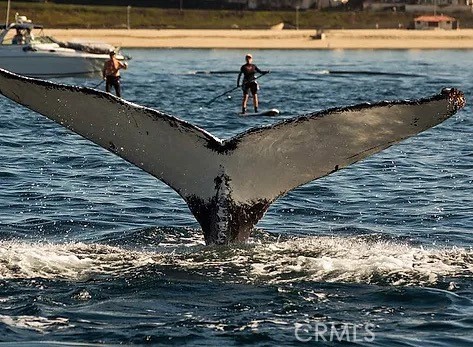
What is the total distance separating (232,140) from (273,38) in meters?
90.2

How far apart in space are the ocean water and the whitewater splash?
18mm

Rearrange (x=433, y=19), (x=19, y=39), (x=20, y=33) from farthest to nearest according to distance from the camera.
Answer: (x=433, y=19) < (x=20, y=33) < (x=19, y=39)

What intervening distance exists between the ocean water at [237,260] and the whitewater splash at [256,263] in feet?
0.06

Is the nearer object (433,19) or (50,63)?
(50,63)

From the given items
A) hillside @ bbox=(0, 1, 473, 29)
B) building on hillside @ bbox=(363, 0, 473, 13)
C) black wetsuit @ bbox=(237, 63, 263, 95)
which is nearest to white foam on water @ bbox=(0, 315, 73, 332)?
black wetsuit @ bbox=(237, 63, 263, 95)

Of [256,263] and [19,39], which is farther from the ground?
[256,263]

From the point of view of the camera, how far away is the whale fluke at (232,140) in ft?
28.2

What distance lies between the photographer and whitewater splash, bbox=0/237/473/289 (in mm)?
9617

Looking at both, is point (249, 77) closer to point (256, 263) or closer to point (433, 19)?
point (256, 263)

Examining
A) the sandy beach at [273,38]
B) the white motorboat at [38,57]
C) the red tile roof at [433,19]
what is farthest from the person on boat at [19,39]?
the red tile roof at [433,19]

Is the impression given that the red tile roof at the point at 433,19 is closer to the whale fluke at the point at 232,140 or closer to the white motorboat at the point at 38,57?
the white motorboat at the point at 38,57

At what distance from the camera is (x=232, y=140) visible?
905cm

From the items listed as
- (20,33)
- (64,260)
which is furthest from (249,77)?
(64,260)

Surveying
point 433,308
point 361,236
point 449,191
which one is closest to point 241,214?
point 433,308
